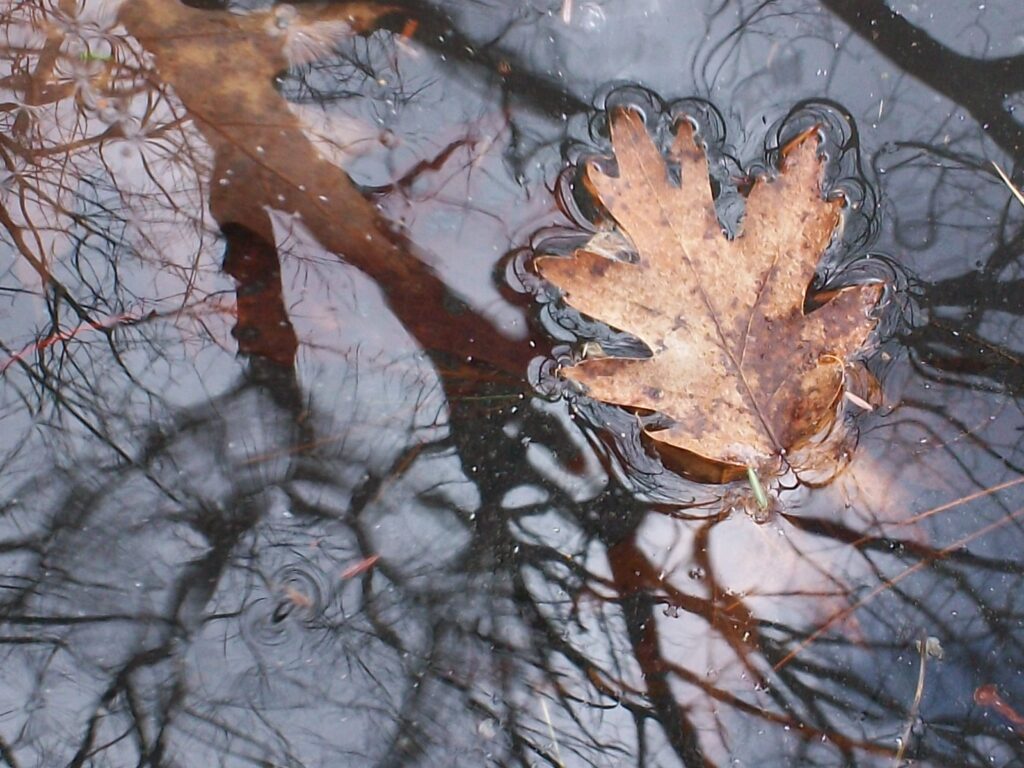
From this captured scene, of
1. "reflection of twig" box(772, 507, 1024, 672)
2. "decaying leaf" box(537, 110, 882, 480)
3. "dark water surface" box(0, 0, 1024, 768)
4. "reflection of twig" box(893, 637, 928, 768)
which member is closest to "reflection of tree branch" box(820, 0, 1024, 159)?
"dark water surface" box(0, 0, 1024, 768)

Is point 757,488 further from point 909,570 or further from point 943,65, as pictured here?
point 943,65

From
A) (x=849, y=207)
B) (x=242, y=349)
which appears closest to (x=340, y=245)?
(x=242, y=349)

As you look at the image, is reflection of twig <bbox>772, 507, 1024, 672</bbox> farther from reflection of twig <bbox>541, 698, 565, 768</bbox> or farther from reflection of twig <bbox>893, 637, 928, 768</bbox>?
reflection of twig <bbox>541, 698, 565, 768</bbox>

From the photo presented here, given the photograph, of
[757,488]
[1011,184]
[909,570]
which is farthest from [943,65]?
[909,570]

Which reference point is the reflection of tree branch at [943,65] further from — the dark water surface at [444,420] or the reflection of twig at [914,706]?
the reflection of twig at [914,706]

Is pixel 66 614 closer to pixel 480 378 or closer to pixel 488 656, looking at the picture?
pixel 488 656

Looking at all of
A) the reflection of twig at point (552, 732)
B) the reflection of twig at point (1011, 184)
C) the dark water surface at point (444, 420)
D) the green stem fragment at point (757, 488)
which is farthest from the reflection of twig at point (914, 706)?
the reflection of twig at point (1011, 184)

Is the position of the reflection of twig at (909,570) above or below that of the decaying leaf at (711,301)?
below
